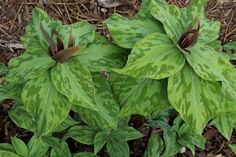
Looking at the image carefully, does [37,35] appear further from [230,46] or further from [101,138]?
[230,46]

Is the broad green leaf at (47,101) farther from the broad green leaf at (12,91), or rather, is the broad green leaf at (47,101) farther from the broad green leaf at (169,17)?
the broad green leaf at (169,17)

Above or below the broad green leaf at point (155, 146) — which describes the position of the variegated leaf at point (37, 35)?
above

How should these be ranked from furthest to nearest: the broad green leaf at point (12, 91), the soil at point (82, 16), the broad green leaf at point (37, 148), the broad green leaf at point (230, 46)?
the broad green leaf at point (230, 46) < the soil at point (82, 16) < the broad green leaf at point (37, 148) < the broad green leaf at point (12, 91)

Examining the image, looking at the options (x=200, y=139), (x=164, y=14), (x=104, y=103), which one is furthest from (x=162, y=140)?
(x=164, y=14)

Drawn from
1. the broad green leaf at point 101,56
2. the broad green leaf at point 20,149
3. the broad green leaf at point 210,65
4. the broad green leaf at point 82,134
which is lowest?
the broad green leaf at point 20,149

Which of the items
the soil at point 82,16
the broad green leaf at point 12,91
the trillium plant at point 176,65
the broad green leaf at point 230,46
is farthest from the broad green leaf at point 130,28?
the broad green leaf at point 230,46

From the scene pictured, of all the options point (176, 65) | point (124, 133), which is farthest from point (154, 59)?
point (124, 133)

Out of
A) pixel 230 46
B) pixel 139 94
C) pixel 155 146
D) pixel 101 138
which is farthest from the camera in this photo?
pixel 230 46
